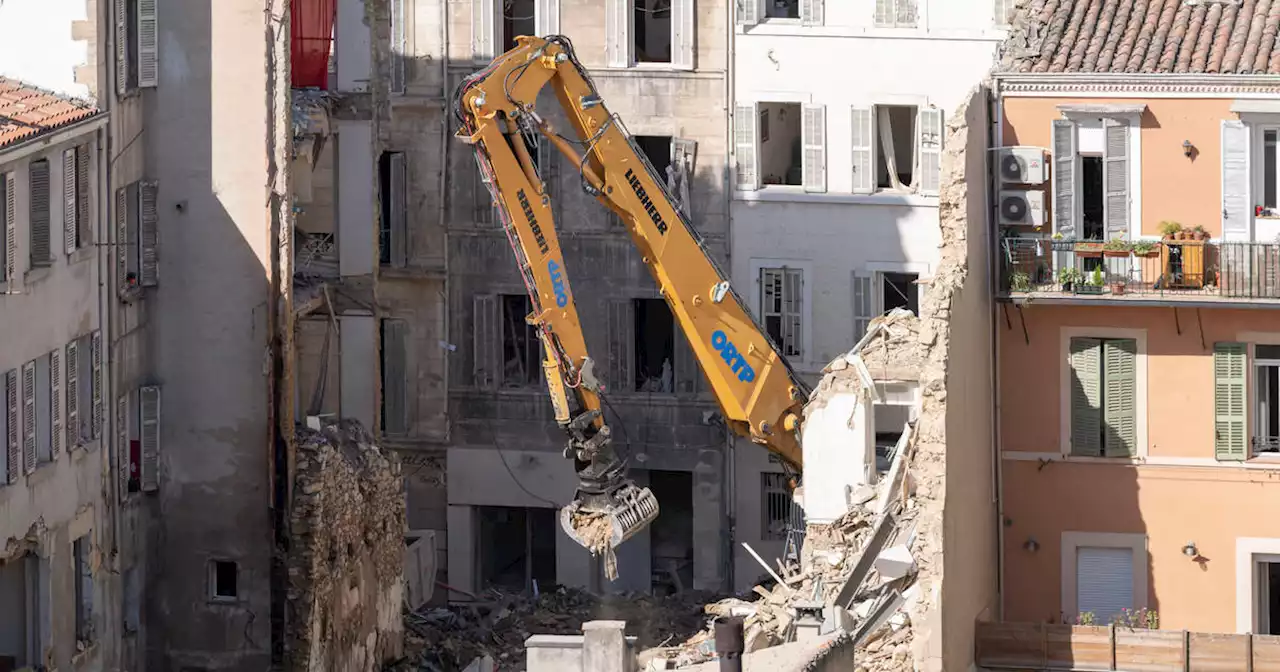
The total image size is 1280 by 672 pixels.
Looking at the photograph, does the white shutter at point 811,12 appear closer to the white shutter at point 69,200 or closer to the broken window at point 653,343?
the broken window at point 653,343

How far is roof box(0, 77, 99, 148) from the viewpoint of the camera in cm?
4619

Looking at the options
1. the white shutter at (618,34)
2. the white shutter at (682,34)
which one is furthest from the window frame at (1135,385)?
the white shutter at (618,34)

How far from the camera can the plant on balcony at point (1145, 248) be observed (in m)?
47.6

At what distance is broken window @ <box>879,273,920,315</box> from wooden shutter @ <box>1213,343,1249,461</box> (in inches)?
493

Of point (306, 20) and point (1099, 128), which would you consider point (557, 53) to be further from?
point (1099, 128)

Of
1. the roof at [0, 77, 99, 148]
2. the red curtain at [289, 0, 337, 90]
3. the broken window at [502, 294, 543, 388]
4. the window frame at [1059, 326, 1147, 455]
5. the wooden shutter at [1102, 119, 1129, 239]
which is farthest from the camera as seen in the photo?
the broken window at [502, 294, 543, 388]

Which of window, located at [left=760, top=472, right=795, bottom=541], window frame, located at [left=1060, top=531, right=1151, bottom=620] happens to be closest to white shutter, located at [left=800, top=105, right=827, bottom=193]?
window, located at [left=760, top=472, right=795, bottom=541]

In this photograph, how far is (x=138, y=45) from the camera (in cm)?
5181

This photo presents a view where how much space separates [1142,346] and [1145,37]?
14.8ft

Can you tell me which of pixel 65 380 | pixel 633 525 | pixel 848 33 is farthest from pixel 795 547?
pixel 65 380

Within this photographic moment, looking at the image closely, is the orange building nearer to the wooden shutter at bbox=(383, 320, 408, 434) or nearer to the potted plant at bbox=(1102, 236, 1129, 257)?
the potted plant at bbox=(1102, 236, 1129, 257)

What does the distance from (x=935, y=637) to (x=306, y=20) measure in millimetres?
18893

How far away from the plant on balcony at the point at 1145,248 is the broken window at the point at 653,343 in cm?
1483

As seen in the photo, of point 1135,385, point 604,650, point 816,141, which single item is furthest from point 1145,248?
point 816,141
